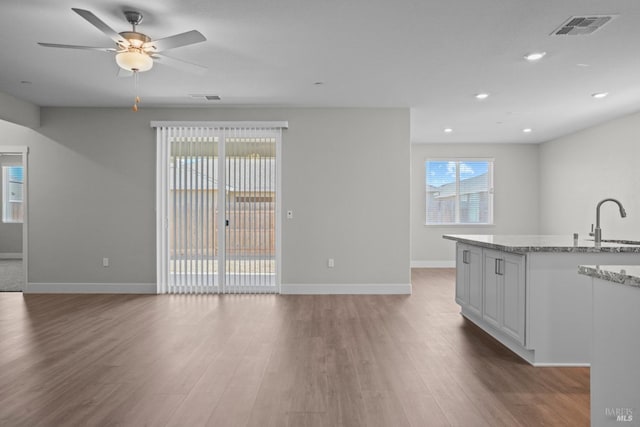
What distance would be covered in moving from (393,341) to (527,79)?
338 centimetres

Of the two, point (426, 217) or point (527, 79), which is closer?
point (527, 79)

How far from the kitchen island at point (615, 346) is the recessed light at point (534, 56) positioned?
2.91 m

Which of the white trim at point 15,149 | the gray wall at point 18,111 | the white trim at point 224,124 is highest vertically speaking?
the gray wall at point 18,111

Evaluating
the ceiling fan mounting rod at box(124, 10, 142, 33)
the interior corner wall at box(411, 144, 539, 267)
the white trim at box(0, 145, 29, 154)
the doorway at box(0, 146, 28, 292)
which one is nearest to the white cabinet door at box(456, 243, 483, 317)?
the ceiling fan mounting rod at box(124, 10, 142, 33)

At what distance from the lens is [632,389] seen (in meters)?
1.43

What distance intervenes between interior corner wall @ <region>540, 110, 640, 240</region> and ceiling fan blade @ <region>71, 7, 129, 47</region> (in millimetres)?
6990

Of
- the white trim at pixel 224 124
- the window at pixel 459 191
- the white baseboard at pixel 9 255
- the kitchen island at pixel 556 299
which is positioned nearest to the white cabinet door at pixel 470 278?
the kitchen island at pixel 556 299

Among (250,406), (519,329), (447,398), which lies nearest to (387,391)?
(447,398)

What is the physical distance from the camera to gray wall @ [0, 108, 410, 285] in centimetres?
575

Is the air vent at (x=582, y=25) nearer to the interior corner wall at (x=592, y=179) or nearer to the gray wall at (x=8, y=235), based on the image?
the interior corner wall at (x=592, y=179)

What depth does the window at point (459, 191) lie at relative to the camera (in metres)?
8.66

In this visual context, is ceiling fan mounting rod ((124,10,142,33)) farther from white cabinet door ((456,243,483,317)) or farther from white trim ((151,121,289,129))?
white cabinet door ((456,243,483,317))

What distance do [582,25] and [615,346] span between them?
2.85 meters

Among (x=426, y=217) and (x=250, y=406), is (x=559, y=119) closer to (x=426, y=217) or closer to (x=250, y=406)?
(x=426, y=217)
